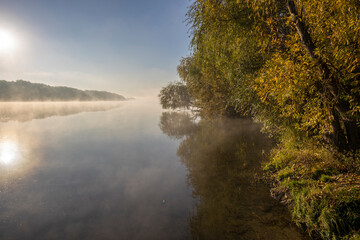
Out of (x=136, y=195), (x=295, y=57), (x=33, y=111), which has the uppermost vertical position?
(x=295, y=57)

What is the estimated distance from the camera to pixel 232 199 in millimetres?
7574

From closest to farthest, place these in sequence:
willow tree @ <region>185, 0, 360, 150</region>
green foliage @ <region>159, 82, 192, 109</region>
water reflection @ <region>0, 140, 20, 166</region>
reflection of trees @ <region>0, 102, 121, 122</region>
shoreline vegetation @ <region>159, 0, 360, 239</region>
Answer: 1. shoreline vegetation @ <region>159, 0, 360, 239</region>
2. willow tree @ <region>185, 0, 360, 150</region>
3. water reflection @ <region>0, 140, 20, 166</region>
4. reflection of trees @ <region>0, 102, 121, 122</region>
5. green foliage @ <region>159, 82, 192, 109</region>

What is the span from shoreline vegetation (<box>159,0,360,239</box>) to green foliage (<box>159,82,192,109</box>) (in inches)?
1202

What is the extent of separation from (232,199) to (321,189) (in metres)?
3.37

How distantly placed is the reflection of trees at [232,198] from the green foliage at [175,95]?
29017 millimetres

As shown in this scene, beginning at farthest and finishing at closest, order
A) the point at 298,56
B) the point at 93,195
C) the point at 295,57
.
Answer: the point at 93,195
the point at 295,57
the point at 298,56

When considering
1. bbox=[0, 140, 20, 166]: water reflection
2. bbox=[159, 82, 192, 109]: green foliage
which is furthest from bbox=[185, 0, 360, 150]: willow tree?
bbox=[159, 82, 192, 109]: green foliage

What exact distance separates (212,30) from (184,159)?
9523mm

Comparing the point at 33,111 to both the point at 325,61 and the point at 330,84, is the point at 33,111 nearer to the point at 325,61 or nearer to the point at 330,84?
the point at 325,61

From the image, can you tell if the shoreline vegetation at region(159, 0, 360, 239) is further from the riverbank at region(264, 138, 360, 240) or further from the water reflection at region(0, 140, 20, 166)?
the water reflection at region(0, 140, 20, 166)

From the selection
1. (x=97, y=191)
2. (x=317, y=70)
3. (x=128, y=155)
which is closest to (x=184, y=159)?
(x=128, y=155)

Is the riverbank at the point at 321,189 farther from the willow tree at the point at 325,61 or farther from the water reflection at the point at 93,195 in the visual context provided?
the water reflection at the point at 93,195

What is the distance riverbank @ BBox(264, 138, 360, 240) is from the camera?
15.7ft

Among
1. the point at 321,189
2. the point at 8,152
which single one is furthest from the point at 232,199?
the point at 8,152
